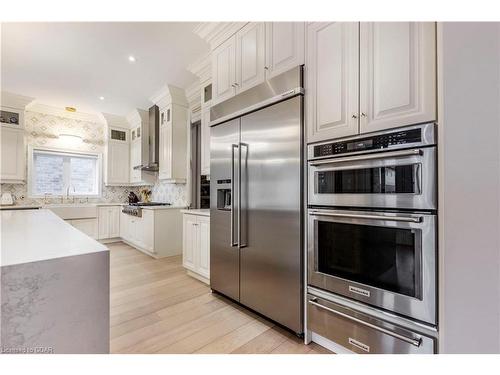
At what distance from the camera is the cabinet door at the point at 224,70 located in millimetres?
2354

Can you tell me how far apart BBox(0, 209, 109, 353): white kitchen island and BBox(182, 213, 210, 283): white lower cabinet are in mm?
1998

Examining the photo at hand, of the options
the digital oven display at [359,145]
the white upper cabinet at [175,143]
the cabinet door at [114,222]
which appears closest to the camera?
the digital oven display at [359,145]

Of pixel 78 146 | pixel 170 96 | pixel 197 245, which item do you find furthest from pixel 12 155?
pixel 197 245

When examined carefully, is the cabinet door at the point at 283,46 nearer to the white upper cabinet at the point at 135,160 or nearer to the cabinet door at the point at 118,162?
the white upper cabinet at the point at 135,160

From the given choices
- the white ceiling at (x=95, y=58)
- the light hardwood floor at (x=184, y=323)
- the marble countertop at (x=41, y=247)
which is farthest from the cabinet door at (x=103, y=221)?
the marble countertop at (x=41, y=247)

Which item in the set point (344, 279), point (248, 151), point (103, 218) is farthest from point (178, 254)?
point (344, 279)

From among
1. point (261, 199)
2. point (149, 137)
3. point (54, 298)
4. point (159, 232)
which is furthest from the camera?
point (149, 137)

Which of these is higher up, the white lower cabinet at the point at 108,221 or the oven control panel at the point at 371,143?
the oven control panel at the point at 371,143

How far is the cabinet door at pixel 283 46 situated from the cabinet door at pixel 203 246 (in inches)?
67.3

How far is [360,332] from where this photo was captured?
142cm

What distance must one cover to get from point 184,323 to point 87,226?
404 centimetres

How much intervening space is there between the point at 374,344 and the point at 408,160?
3.47 feet

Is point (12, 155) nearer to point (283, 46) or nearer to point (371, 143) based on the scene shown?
point (283, 46)
